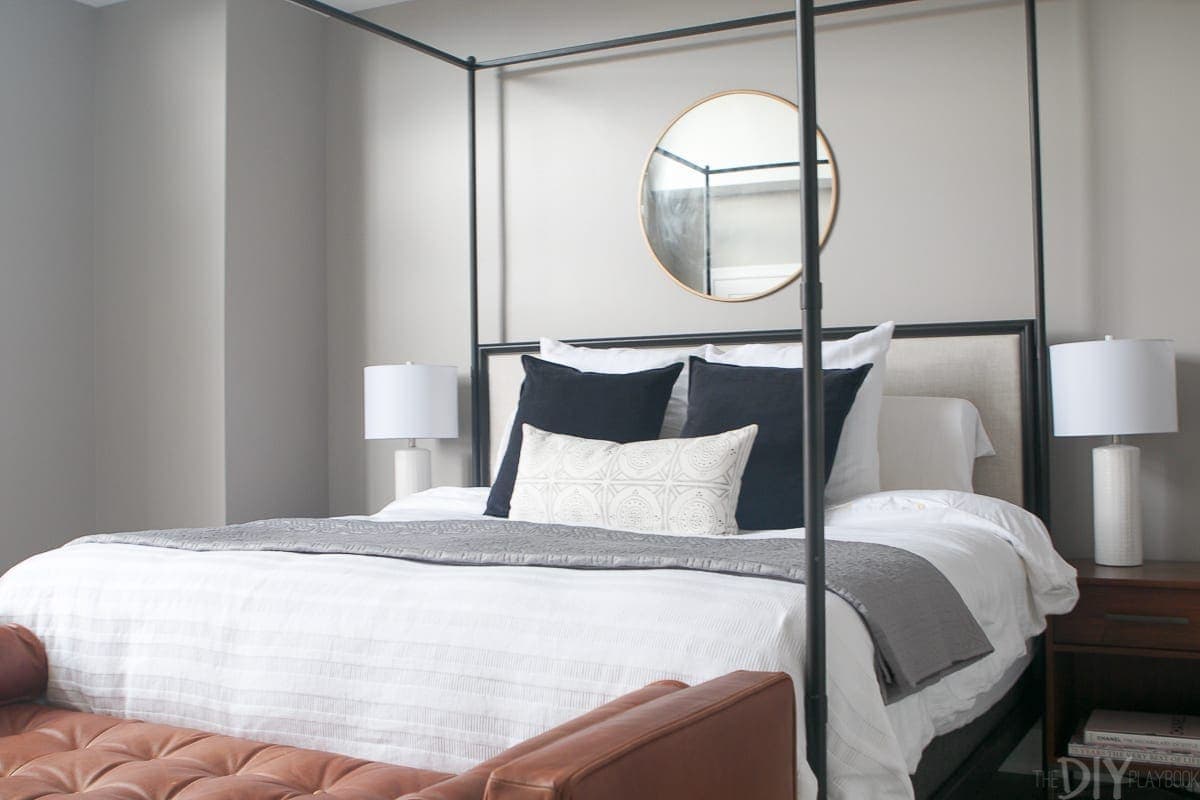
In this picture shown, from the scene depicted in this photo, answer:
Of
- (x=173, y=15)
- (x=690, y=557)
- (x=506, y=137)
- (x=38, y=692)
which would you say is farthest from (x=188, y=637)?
(x=173, y=15)

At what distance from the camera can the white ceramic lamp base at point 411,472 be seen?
4328mm

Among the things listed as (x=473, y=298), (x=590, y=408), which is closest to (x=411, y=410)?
(x=473, y=298)

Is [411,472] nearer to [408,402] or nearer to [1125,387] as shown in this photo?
[408,402]

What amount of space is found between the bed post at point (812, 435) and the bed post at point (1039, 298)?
193 centimetres

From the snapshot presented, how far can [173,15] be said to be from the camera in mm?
4582

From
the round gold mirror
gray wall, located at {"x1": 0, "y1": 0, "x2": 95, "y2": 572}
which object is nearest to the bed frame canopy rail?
the round gold mirror

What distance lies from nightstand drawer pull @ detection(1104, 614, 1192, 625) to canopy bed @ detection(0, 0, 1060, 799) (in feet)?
0.78

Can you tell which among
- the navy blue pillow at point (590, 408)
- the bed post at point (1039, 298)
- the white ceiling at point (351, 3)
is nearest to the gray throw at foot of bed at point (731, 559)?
the navy blue pillow at point (590, 408)

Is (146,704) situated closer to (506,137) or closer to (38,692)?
(38,692)

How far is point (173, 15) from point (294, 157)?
0.69 metres

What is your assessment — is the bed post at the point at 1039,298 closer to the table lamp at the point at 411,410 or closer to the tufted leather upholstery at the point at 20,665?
the table lamp at the point at 411,410

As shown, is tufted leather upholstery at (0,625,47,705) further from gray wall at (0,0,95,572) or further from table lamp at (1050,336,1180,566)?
table lamp at (1050,336,1180,566)

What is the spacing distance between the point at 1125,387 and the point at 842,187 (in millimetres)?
1169

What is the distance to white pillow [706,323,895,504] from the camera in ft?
10.8
